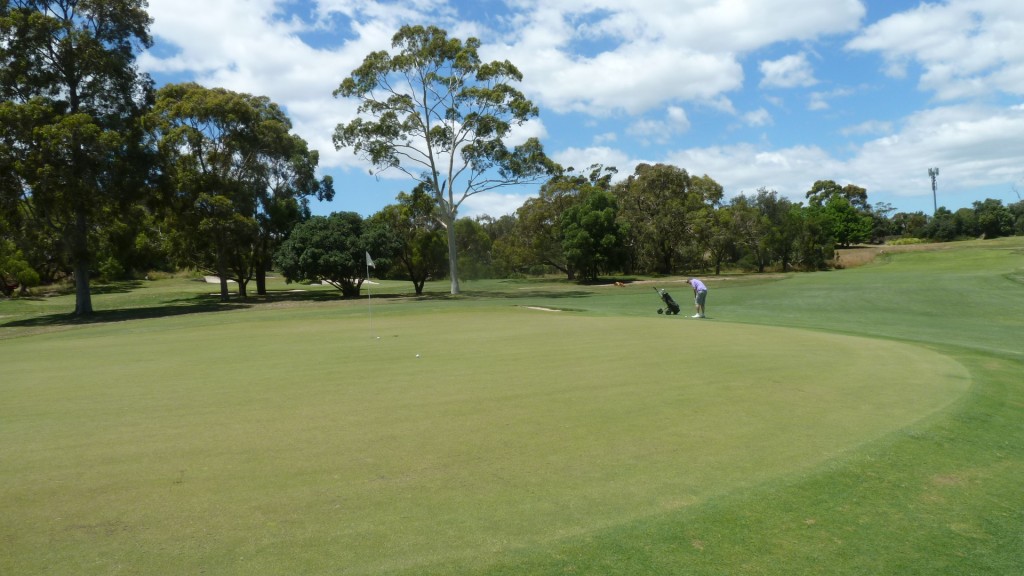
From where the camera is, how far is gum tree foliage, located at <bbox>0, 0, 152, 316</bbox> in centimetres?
3534

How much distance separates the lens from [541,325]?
23078 mm

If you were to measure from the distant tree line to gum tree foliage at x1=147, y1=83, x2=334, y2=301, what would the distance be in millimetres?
139

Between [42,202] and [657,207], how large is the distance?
60.4 metres

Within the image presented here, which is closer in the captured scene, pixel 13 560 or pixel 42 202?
pixel 13 560

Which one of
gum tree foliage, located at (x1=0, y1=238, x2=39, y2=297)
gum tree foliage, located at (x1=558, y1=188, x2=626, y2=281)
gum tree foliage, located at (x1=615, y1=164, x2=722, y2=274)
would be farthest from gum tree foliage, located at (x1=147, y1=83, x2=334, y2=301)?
gum tree foliage, located at (x1=615, y1=164, x2=722, y2=274)

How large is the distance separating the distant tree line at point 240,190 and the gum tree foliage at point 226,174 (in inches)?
Answer: 5.5

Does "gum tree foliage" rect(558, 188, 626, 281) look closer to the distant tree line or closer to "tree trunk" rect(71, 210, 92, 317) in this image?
the distant tree line

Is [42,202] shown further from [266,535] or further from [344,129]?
[266,535]

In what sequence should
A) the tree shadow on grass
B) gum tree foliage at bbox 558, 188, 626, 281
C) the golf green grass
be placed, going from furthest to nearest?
1. gum tree foliage at bbox 558, 188, 626, 281
2. the tree shadow on grass
3. the golf green grass

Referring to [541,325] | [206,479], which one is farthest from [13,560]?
[541,325]

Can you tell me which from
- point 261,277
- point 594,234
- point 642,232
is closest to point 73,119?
point 261,277

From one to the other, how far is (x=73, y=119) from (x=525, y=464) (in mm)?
38588

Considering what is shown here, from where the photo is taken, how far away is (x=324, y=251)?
47.6 meters

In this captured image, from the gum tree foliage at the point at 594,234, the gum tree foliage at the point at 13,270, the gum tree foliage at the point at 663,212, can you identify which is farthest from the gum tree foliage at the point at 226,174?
the gum tree foliage at the point at 663,212
